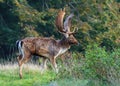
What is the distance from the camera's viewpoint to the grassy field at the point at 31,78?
14391 millimetres

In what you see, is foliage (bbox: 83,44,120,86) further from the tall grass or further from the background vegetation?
the background vegetation

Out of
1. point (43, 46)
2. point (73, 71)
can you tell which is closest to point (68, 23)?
point (43, 46)

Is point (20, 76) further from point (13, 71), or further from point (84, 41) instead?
point (84, 41)

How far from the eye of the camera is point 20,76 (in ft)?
57.1

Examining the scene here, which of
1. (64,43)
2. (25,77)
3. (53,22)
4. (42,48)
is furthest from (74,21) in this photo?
(25,77)

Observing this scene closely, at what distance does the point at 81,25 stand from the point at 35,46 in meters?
10.9

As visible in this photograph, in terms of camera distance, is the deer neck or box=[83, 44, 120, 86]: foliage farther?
the deer neck

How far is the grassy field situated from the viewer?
1439cm

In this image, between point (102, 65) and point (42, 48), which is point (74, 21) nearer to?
point (42, 48)

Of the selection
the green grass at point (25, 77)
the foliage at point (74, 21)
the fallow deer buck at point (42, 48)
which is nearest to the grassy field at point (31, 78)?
the green grass at point (25, 77)

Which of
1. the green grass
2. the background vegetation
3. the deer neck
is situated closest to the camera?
the green grass

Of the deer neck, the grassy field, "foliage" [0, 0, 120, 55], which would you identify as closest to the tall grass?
the grassy field

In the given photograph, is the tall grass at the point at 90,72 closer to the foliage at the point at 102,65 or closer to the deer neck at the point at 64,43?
the foliage at the point at 102,65

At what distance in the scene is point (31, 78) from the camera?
56.3ft
